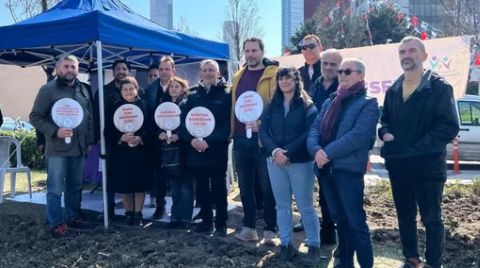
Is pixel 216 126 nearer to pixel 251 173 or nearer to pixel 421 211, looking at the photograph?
pixel 251 173

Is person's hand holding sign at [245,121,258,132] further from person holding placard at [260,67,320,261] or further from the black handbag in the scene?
the black handbag

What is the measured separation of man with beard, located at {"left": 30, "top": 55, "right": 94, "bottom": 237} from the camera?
5398 mm

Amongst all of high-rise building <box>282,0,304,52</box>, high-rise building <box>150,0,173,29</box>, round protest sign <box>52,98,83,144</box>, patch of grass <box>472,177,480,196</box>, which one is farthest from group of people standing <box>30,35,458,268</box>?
high-rise building <box>282,0,304,52</box>

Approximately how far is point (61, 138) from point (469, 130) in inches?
393

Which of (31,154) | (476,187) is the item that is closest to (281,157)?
(476,187)

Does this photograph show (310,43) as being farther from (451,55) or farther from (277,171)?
(451,55)

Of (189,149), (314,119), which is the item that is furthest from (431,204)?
(189,149)

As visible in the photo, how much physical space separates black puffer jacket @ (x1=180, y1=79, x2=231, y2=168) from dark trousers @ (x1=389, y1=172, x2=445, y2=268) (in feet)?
5.92

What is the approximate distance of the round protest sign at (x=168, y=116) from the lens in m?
5.53

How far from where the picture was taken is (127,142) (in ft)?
18.4

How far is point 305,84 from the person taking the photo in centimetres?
545

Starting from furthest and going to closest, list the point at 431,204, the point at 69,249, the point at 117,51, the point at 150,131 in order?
the point at 117,51, the point at 150,131, the point at 69,249, the point at 431,204

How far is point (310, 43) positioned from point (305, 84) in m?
0.44

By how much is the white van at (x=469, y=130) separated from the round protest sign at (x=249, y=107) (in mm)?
8793
